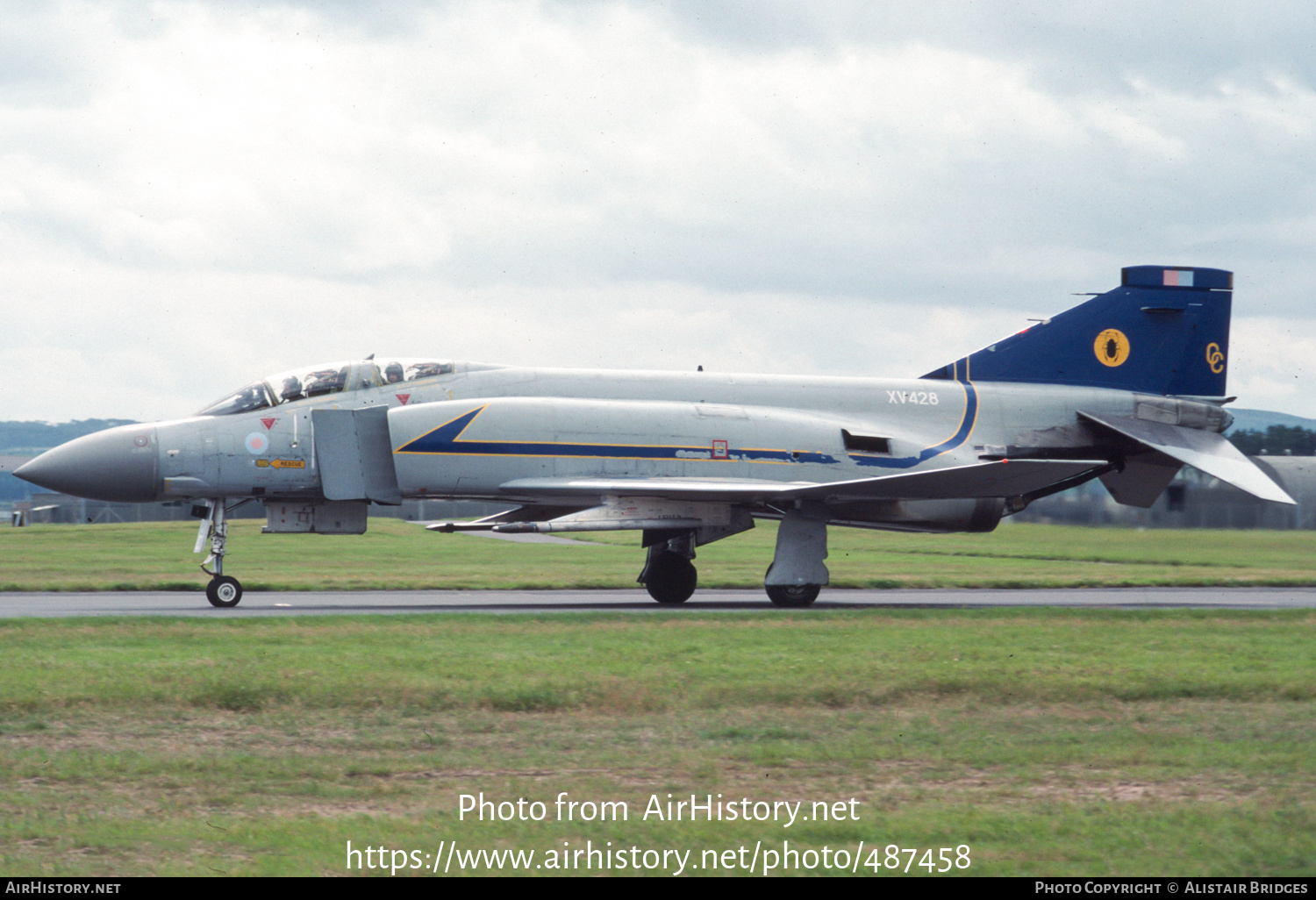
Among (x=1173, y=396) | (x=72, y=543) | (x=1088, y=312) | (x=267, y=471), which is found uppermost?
(x=1088, y=312)

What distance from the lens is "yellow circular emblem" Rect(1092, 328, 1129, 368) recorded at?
20.5 meters

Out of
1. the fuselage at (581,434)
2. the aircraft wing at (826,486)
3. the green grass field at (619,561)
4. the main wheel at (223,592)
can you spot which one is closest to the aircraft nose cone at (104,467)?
the fuselage at (581,434)

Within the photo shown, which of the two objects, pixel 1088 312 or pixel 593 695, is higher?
pixel 1088 312

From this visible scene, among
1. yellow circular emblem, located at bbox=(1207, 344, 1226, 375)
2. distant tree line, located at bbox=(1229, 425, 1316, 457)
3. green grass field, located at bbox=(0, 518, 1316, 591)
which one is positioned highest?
yellow circular emblem, located at bbox=(1207, 344, 1226, 375)

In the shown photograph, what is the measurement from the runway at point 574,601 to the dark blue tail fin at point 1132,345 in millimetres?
3481

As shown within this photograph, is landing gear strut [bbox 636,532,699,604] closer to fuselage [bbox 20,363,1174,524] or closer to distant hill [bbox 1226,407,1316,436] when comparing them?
fuselage [bbox 20,363,1174,524]

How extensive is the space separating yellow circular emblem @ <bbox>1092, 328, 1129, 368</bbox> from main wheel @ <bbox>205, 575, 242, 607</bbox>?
13682 millimetres

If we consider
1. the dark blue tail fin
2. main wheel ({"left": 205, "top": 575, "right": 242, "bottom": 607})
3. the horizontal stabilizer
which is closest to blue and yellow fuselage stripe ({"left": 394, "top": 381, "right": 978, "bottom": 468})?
main wheel ({"left": 205, "top": 575, "right": 242, "bottom": 607})

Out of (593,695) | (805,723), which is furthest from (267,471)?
(805,723)

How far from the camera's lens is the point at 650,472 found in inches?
692

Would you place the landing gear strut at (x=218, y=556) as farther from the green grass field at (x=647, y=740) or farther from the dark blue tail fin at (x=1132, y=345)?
the dark blue tail fin at (x=1132, y=345)

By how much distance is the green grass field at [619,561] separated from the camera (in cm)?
1922

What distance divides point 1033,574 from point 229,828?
22161mm

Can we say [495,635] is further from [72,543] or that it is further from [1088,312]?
[72,543]
